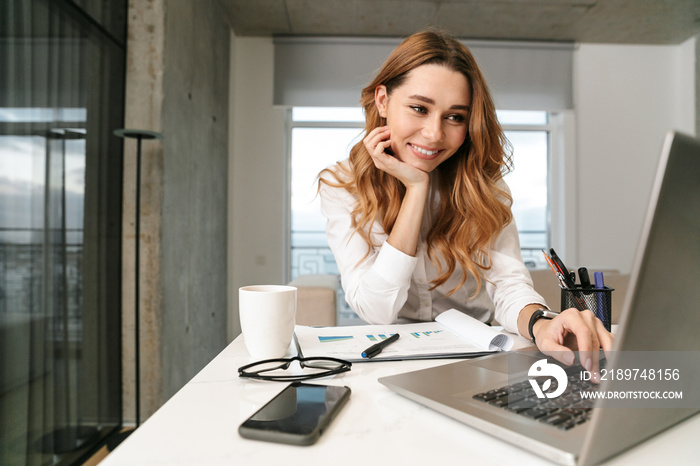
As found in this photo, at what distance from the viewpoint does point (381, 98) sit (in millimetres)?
1301

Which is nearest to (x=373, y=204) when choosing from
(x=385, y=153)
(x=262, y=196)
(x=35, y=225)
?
(x=385, y=153)

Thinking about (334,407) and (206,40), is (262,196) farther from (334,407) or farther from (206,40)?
(334,407)

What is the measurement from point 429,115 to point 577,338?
2.46ft

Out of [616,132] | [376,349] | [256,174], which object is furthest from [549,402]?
[616,132]

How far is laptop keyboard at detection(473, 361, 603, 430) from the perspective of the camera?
1.25 feet

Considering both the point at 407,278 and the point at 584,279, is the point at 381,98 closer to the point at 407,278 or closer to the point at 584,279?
the point at 407,278

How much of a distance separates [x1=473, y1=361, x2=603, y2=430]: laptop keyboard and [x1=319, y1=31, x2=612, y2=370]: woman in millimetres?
558

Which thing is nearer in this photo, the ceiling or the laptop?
the laptop

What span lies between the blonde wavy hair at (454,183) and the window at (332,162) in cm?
Answer: 259

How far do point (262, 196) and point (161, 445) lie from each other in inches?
138

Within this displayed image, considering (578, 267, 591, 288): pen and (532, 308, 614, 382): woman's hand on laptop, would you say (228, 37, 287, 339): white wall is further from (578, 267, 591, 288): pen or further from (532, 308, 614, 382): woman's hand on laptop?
(532, 308, 614, 382): woman's hand on laptop

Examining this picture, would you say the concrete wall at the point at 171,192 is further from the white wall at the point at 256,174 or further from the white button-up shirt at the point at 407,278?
the white button-up shirt at the point at 407,278

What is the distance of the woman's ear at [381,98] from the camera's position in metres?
1.29

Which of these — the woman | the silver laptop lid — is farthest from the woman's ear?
the silver laptop lid
